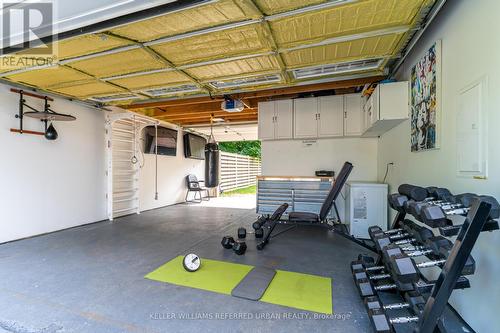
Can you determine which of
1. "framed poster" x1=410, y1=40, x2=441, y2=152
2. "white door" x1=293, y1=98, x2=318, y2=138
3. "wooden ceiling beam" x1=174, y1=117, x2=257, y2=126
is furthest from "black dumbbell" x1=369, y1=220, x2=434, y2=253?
"wooden ceiling beam" x1=174, y1=117, x2=257, y2=126

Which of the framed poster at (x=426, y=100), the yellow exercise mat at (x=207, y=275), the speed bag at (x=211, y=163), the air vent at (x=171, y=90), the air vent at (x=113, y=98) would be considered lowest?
the yellow exercise mat at (x=207, y=275)

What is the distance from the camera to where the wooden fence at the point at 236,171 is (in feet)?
35.5

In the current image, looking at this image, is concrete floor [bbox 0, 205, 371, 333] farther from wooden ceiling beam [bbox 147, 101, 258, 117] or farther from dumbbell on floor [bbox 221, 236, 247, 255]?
wooden ceiling beam [bbox 147, 101, 258, 117]

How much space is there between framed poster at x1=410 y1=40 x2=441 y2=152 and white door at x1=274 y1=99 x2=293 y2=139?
2.46 metres

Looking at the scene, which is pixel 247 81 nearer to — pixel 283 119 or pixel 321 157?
pixel 283 119

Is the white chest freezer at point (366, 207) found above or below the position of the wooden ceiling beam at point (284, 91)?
below

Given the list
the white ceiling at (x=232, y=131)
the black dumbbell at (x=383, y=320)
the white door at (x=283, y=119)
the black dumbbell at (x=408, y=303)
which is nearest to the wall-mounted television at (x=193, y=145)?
the white ceiling at (x=232, y=131)

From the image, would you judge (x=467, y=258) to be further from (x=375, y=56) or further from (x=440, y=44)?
(x=375, y=56)

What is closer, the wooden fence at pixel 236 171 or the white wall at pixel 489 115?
the white wall at pixel 489 115

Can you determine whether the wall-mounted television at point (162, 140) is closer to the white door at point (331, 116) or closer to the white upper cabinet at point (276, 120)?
the white upper cabinet at point (276, 120)

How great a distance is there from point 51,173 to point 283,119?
15.2 feet

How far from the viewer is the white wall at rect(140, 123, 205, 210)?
6550 mm

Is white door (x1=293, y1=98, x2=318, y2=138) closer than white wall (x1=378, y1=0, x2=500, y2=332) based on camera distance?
No

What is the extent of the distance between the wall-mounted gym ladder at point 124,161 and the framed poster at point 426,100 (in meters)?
5.43
